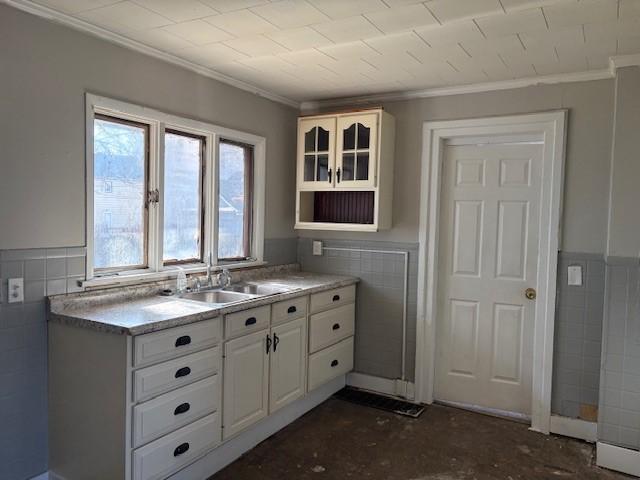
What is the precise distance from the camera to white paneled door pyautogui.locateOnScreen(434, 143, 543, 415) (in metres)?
3.41

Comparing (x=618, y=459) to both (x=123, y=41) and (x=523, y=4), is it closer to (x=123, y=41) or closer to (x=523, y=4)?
(x=523, y=4)

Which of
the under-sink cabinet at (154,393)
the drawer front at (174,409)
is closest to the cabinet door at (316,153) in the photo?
the under-sink cabinet at (154,393)

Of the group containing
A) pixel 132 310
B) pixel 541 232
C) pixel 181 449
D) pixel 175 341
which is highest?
pixel 541 232

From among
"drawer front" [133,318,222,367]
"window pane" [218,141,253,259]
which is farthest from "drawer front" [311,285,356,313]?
"drawer front" [133,318,222,367]

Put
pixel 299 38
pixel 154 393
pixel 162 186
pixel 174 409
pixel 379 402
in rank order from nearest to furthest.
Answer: pixel 154 393
pixel 174 409
pixel 299 38
pixel 162 186
pixel 379 402

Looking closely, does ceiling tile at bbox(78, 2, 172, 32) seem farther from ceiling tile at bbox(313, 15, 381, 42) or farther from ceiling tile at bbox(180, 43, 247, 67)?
ceiling tile at bbox(313, 15, 381, 42)

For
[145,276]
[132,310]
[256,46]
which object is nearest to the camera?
[132,310]

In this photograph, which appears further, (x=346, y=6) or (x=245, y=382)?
(x=245, y=382)

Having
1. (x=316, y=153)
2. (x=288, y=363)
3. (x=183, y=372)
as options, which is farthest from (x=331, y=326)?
(x=183, y=372)

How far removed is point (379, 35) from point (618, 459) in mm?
2771

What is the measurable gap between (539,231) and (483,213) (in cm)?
41

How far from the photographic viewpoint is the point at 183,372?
2.35 metres

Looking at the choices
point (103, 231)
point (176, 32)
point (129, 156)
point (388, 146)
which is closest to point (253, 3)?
point (176, 32)

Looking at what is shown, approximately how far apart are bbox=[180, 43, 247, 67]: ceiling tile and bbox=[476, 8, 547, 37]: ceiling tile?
1.37 metres
